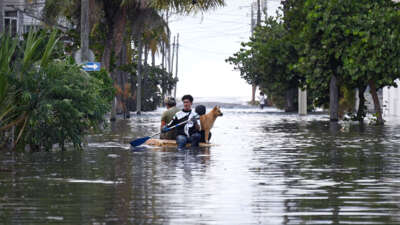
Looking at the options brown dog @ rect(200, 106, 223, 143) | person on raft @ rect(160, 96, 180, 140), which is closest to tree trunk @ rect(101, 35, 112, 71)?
person on raft @ rect(160, 96, 180, 140)

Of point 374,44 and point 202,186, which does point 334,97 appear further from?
point 202,186

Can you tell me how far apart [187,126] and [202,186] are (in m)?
9.96

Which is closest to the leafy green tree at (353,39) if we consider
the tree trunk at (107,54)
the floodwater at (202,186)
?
the tree trunk at (107,54)

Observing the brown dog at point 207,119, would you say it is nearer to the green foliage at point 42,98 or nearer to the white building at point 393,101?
the green foliage at point 42,98

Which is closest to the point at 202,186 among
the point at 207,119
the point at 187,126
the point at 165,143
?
the point at 187,126

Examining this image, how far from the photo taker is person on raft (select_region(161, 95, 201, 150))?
77.8ft

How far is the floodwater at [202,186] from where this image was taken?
10633 mm

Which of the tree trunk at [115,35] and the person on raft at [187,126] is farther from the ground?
the tree trunk at [115,35]

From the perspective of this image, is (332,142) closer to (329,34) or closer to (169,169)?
(169,169)

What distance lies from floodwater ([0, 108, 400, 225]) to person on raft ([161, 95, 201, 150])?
24.8 inches

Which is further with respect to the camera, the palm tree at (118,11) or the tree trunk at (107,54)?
the tree trunk at (107,54)

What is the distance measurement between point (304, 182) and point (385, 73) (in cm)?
2946

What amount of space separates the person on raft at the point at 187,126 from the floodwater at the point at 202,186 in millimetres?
631

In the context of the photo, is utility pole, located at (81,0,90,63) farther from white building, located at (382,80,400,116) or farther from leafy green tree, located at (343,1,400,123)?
white building, located at (382,80,400,116)
